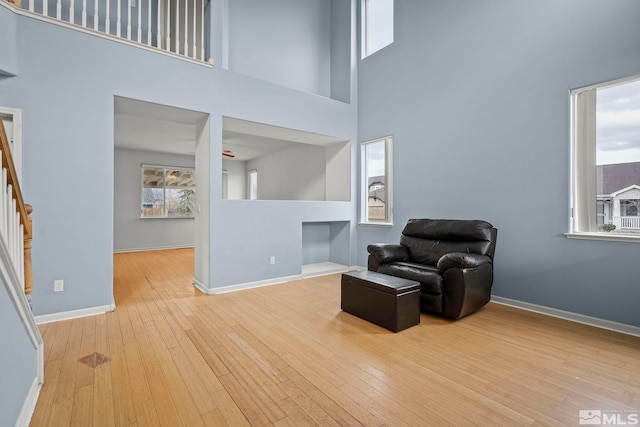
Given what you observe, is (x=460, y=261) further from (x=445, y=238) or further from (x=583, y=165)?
(x=583, y=165)

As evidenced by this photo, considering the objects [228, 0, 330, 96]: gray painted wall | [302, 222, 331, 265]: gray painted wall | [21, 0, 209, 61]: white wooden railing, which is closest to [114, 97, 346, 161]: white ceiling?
[21, 0, 209, 61]: white wooden railing

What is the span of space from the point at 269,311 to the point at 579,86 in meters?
3.85

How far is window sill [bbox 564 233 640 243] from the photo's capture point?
2.67 metres

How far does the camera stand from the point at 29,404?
63.7 inches

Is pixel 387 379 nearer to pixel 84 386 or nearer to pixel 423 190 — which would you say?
pixel 84 386

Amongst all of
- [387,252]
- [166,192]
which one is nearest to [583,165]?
[387,252]

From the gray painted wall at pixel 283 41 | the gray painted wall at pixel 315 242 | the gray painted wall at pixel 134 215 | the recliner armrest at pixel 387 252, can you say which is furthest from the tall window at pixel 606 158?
the gray painted wall at pixel 134 215

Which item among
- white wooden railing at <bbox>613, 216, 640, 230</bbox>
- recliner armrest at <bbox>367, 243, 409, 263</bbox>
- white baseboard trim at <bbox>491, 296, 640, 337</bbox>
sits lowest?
white baseboard trim at <bbox>491, 296, 640, 337</bbox>

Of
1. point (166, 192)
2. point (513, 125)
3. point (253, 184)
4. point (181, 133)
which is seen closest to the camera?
point (513, 125)

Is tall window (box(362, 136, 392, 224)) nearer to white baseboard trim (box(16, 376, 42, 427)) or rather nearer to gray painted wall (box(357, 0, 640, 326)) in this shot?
gray painted wall (box(357, 0, 640, 326))

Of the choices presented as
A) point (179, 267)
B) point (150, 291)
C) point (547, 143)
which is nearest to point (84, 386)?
point (150, 291)

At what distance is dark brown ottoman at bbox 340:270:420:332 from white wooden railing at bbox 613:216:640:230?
1.93 metres

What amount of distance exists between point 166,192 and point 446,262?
7783mm

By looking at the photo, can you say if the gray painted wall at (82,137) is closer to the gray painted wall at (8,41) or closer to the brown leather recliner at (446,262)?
the gray painted wall at (8,41)
